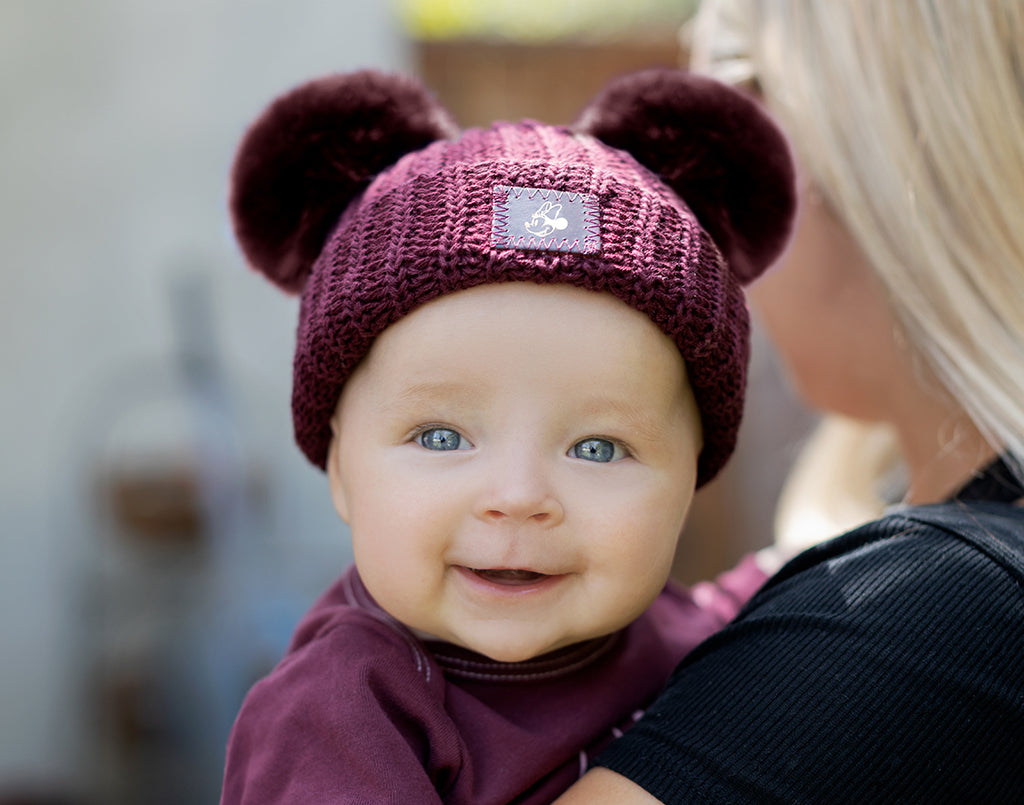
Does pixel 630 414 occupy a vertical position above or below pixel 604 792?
above

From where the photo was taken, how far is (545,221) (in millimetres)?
999

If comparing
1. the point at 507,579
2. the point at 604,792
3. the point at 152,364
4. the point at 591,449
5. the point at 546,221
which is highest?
the point at 546,221

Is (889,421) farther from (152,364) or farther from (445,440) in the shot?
(152,364)

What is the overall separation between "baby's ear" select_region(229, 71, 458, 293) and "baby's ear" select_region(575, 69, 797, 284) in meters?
0.22

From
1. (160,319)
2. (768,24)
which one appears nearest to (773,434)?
(160,319)

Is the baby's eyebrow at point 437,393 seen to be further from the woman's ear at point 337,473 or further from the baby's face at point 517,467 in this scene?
the woman's ear at point 337,473

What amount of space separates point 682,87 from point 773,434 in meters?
3.26

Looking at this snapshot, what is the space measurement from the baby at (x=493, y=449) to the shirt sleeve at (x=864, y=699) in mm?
123

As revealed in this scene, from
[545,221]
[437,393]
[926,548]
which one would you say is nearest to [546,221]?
[545,221]

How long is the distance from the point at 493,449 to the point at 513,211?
8.9 inches

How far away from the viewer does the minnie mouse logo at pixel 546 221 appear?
39.0 inches

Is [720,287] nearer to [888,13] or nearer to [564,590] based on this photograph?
[564,590]

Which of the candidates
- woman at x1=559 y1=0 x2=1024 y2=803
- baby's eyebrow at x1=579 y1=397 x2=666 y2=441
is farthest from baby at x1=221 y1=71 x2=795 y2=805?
woman at x1=559 y1=0 x2=1024 y2=803

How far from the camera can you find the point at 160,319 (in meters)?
3.77
